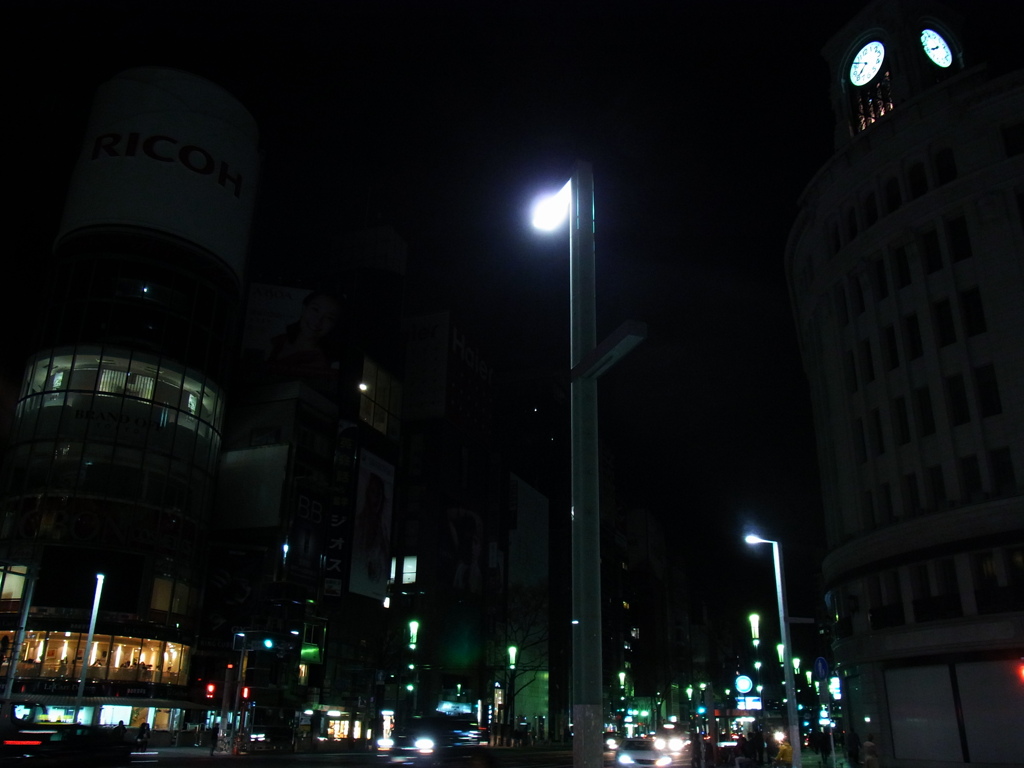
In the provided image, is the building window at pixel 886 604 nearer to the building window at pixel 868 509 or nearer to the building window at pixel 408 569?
the building window at pixel 868 509

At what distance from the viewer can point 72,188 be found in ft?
236

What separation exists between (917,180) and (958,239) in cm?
511

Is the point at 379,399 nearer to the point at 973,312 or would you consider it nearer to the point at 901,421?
the point at 901,421

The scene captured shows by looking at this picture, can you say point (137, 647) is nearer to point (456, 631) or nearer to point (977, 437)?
point (456, 631)

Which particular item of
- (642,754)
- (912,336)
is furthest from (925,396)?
(642,754)

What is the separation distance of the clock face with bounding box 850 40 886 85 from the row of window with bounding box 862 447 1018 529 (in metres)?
28.6

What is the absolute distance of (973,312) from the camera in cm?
4206

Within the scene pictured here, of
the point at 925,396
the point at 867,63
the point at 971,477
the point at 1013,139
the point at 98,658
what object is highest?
the point at 867,63

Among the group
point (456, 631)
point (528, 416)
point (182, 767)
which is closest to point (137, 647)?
point (182, 767)

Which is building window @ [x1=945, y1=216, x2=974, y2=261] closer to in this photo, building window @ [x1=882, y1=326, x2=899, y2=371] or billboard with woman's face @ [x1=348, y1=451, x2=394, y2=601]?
building window @ [x1=882, y1=326, x2=899, y2=371]

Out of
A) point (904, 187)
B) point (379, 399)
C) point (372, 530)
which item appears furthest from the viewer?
point (379, 399)

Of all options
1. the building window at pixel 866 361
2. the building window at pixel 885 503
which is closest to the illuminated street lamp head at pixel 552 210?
the building window at pixel 885 503

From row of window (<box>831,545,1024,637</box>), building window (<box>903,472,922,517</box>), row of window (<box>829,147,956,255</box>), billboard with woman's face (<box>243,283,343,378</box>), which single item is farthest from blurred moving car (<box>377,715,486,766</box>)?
billboard with woman's face (<box>243,283,343,378</box>)

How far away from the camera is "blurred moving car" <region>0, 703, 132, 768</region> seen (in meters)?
20.9
